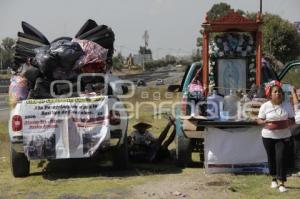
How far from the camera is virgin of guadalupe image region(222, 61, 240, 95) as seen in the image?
11.0 metres

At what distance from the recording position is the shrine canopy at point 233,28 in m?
10.3

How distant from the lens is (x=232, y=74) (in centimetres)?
1104

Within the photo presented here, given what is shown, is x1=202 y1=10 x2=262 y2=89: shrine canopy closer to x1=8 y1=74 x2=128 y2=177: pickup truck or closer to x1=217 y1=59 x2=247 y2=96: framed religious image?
x1=217 y1=59 x2=247 y2=96: framed religious image

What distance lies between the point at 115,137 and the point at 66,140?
2.55 ft

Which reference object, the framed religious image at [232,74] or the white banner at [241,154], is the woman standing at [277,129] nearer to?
the white banner at [241,154]

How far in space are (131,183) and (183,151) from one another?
5.01ft

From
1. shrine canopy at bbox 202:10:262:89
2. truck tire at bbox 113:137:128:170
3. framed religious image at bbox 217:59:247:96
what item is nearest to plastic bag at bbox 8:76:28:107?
truck tire at bbox 113:137:128:170

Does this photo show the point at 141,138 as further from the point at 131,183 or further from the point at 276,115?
the point at 276,115

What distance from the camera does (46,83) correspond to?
33.2ft

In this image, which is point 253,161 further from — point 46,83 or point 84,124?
point 46,83

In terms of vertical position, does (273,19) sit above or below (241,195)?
above

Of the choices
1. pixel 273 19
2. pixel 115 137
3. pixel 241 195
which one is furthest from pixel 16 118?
pixel 273 19

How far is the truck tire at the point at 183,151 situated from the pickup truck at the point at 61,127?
130 cm

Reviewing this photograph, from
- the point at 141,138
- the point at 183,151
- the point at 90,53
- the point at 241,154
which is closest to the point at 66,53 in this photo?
the point at 90,53
